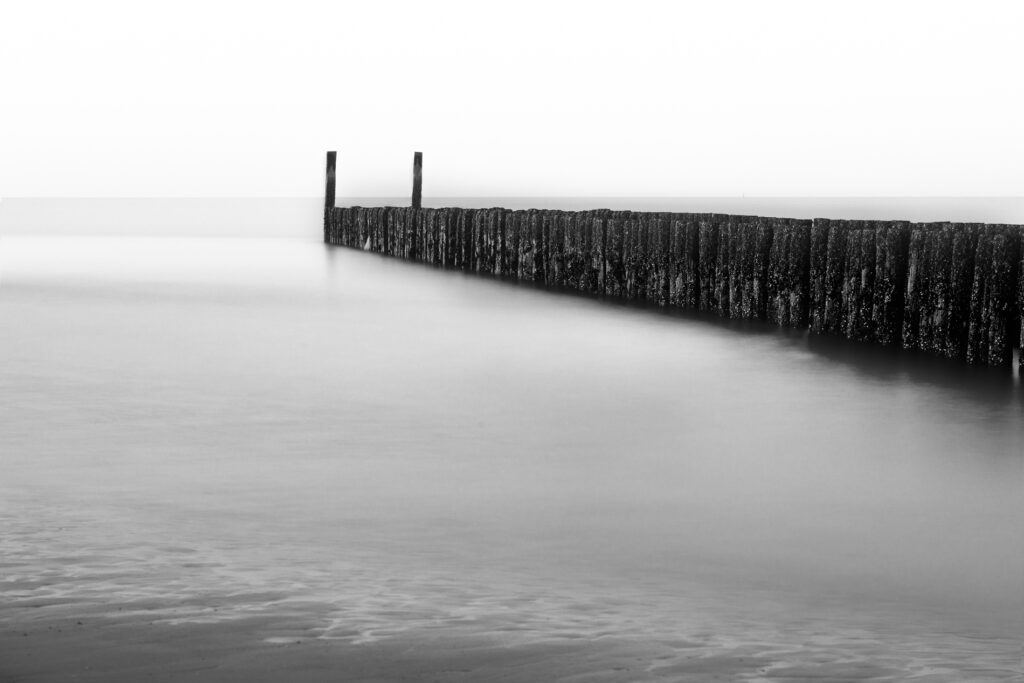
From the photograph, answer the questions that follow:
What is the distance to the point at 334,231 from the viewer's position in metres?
30.0

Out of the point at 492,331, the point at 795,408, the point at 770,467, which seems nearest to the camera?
the point at 770,467

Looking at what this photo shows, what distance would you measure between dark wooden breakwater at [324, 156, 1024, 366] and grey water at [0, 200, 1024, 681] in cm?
29

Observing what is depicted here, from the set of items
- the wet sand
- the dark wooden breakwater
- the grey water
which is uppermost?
the dark wooden breakwater

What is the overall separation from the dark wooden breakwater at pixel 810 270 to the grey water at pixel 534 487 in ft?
0.96

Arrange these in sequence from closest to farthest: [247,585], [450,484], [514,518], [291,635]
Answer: [291,635] < [247,585] < [514,518] < [450,484]

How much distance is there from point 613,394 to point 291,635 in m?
4.54

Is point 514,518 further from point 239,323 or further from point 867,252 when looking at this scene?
point 239,323

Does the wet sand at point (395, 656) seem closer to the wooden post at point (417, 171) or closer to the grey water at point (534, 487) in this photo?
the grey water at point (534, 487)

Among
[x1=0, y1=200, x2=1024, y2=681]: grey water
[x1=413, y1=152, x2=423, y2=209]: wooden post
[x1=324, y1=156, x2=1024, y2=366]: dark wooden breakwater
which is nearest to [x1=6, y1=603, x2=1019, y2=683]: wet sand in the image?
[x1=0, y1=200, x2=1024, y2=681]: grey water

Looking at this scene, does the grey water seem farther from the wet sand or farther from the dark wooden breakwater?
the dark wooden breakwater

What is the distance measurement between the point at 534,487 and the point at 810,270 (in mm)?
5711

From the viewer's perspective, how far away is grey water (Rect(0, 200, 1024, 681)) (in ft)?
10.5

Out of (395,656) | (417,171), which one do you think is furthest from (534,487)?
(417,171)

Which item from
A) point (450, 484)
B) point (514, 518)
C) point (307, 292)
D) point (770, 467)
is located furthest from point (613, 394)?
point (307, 292)
